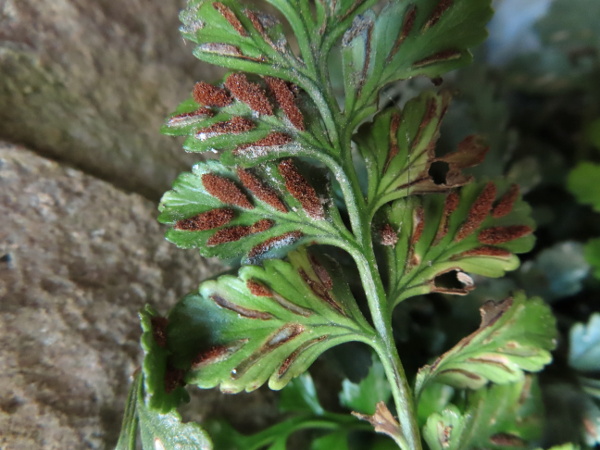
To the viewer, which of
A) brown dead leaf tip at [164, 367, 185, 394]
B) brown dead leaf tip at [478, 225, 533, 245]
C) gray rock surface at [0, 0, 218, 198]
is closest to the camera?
brown dead leaf tip at [164, 367, 185, 394]

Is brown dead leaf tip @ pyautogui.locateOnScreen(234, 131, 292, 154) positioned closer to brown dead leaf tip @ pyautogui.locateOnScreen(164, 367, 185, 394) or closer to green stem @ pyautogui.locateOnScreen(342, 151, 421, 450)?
green stem @ pyautogui.locateOnScreen(342, 151, 421, 450)

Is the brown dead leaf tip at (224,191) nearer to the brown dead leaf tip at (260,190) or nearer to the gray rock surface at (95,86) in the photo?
the brown dead leaf tip at (260,190)

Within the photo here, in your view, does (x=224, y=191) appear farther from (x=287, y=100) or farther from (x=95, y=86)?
(x=95, y=86)

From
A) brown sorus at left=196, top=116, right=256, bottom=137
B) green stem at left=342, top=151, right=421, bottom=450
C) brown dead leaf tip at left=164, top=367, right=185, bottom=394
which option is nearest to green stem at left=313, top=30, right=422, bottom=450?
green stem at left=342, top=151, right=421, bottom=450

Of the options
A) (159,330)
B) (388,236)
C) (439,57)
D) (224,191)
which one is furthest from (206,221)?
(439,57)

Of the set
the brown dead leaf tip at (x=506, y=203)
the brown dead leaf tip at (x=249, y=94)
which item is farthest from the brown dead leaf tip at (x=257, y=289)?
the brown dead leaf tip at (x=506, y=203)

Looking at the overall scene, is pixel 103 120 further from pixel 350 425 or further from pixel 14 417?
pixel 350 425
